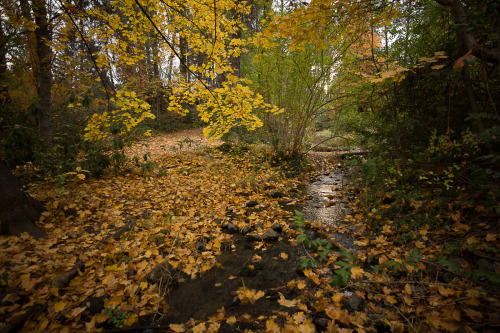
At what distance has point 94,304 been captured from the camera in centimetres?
191

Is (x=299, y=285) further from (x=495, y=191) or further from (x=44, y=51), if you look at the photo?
(x=44, y=51)

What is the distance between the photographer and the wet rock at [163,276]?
7.63 ft

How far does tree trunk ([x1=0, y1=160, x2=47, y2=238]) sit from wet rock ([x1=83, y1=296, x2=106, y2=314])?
4.99 feet

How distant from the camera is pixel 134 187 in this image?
4.58 meters

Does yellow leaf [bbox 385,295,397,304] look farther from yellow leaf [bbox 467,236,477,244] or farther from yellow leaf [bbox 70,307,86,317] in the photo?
yellow leaf [bbox 70,307,86,317]

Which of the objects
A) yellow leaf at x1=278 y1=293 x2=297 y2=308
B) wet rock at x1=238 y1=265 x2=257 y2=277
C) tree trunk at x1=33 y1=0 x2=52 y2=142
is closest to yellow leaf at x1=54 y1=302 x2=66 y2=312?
wet rock at x1=238 y1=265 x2=257 y2=277

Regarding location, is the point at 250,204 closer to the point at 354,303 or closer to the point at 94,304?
the point at 354,303

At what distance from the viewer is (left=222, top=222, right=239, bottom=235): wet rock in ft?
11.3

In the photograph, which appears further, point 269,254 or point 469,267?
point 269,254

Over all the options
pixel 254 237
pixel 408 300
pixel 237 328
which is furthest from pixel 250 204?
pixel 408 300

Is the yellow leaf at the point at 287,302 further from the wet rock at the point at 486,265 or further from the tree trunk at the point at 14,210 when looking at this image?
the tree trunk at the point at 14,210

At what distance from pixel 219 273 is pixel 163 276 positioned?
2.22ft

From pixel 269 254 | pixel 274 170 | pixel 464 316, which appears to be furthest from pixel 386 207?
pixel 274 170

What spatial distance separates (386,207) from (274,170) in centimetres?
355
